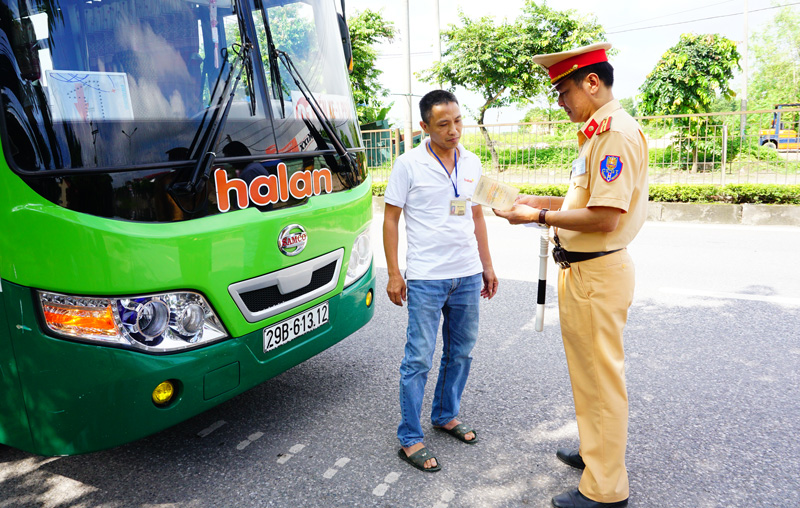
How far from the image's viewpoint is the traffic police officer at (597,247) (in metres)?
2.24

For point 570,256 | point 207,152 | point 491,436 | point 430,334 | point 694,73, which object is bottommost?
point 491,436

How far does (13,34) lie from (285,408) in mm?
2242

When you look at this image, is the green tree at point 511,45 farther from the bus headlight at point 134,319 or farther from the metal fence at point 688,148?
the bus headlight at point 134,319

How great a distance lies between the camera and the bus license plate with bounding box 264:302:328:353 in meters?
2.84

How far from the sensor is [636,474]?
2.70 metres

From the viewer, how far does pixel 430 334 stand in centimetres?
284

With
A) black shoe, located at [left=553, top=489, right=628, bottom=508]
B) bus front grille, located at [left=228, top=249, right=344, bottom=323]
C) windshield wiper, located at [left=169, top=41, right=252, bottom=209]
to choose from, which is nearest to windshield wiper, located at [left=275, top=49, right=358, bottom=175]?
windshield wiper, located at [left=169, top=41, right=252, bottom=209]

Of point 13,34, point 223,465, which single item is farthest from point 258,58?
point 223,465

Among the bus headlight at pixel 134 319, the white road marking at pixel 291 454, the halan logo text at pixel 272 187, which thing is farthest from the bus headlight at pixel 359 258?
the bus headlight at pixel 134 319

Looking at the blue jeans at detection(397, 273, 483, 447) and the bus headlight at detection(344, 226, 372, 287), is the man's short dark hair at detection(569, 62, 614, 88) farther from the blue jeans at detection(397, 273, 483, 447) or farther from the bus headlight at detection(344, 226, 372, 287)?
the bus headlight at detection(344, 226, 372, 287)

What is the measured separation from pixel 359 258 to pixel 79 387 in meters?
1.64

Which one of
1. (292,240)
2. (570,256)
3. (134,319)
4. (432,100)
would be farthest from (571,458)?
(134,319)

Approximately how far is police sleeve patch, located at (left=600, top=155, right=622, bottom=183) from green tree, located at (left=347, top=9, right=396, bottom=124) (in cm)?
1837

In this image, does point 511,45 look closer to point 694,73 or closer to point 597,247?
point 694,73
